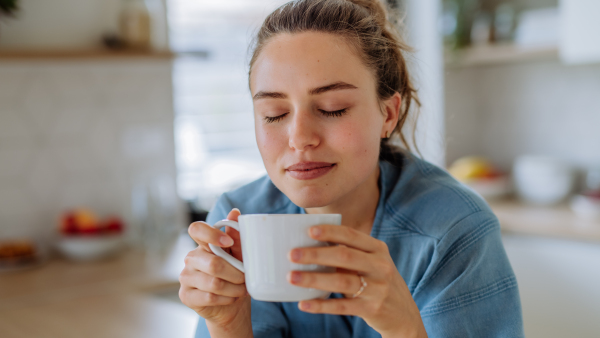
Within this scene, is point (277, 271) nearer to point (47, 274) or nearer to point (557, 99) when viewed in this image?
point (47, 274)

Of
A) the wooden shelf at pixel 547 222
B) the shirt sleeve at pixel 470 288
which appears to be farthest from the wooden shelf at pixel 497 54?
→ the shirt sleeve at pixel 470 288

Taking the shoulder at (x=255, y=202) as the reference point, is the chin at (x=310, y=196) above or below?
above

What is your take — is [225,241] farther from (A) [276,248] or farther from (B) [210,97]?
(B) [210,97]

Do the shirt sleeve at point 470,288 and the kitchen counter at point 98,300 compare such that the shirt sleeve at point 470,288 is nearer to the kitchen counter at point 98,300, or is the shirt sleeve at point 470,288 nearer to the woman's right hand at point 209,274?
the woman's right hand at point 209,274

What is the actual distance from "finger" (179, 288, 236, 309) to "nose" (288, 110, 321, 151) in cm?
24

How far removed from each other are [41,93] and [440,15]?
1.84 metres

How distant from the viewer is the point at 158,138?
244cm

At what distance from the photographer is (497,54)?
2574 mm

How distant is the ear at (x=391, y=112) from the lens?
3.33 ft

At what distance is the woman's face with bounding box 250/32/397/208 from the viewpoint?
86cm

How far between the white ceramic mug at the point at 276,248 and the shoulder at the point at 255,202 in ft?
1.52

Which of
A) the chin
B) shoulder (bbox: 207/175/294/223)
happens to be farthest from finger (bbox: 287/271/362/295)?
shoulder (bbox: 207/175/294/223)

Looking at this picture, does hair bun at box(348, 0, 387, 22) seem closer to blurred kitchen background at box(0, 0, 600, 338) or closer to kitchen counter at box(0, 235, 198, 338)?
blurred kitchen background at box(0, 0, 600, 338)

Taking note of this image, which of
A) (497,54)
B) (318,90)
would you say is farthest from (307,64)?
(497,54)
